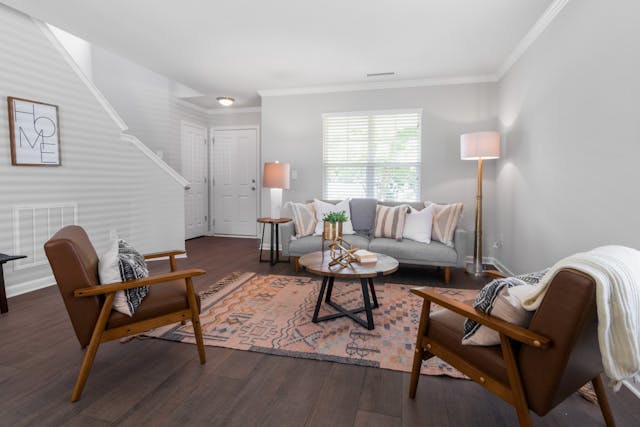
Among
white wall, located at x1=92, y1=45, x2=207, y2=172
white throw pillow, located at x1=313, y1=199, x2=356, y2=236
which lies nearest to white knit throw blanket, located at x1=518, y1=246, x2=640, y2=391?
white throw pillow, located at x1=313, y1=199, x2=356, y2=236

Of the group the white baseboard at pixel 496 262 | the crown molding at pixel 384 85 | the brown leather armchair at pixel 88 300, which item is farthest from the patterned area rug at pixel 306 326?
the crown molding at pixel 384 85

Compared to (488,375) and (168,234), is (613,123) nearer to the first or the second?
(488,375)

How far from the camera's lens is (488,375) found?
4.46ft

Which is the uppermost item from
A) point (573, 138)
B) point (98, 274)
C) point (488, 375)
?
point (573, 138)

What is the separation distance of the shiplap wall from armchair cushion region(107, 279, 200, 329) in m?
2.11

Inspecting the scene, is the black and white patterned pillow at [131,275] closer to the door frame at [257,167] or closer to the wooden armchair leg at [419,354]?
the wooden armchair leg at [419,354]

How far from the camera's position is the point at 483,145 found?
12.5 ft

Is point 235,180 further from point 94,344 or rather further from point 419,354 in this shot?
point 419,354

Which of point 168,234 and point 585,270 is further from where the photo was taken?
point 168,234

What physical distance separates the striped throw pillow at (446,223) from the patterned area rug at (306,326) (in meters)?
0.66

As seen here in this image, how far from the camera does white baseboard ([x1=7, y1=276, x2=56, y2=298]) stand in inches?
123

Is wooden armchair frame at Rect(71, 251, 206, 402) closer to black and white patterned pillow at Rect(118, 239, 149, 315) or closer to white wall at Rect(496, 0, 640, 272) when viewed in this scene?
black and white patterned pillow at Rect(118, 239, 149, 315)

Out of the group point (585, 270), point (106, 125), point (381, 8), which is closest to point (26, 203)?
point (106, 125)

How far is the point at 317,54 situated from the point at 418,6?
1.34m
